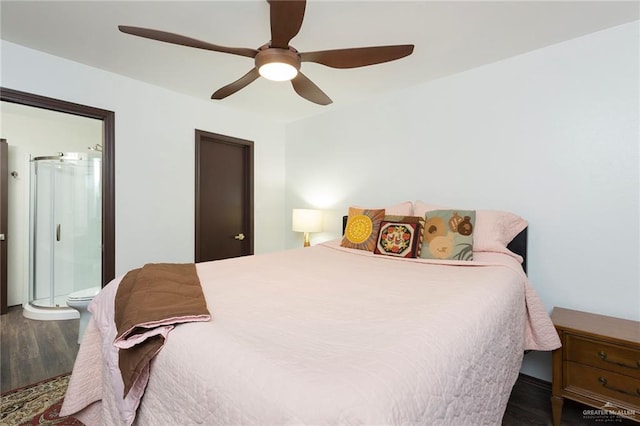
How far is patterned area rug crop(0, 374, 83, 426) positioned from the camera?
168 cm

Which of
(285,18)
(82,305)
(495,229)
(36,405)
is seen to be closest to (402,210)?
(495,229)

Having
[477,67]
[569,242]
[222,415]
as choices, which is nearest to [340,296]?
[222,415]

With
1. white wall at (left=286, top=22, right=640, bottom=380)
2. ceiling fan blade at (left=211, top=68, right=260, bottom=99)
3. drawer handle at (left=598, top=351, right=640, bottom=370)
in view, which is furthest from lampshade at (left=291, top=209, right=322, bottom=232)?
drawer handle at (left=598, top=351, right=640, bottom=370)

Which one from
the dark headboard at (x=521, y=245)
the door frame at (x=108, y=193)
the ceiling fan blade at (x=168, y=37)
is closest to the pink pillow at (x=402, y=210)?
the dark headboard at (x=521, y=245)

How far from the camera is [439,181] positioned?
8.51ft

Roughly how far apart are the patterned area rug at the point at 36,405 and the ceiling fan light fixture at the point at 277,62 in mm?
2208

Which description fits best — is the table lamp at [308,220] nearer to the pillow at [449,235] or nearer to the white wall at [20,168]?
the pillow at [449,235]

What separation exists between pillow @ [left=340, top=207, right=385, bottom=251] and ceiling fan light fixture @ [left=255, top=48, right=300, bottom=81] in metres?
1.29

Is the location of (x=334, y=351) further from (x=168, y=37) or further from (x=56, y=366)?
(x=56, y=366)

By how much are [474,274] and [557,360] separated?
2.22 ft

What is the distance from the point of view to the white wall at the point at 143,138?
7.30 ft

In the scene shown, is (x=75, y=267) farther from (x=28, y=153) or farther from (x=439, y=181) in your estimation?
(x=439, y=181)

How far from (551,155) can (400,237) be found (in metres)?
1.15

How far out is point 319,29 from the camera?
1876 millimetres
